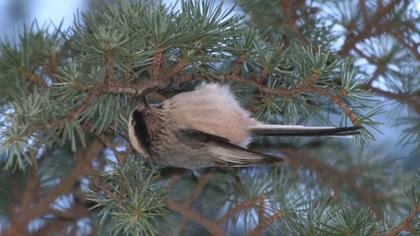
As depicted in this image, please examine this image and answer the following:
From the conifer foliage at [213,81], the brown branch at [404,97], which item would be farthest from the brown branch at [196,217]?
the brown branch at [404,97]

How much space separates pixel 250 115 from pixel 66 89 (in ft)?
1.05

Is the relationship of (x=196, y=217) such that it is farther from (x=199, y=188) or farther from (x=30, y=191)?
(x=30, y=191)

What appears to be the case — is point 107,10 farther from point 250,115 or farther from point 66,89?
point 250,115

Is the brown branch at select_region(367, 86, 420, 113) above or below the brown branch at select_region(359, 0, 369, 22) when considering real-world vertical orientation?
below

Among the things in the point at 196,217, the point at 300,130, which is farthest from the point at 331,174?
the point at 196,217

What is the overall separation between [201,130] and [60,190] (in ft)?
0.82

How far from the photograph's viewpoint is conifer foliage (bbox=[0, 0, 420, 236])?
0.83 m

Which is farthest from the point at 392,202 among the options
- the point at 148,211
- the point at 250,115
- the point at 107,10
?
the point at 107,10

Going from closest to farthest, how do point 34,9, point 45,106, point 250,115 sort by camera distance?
point 45,106 → point 250,115 → point 34,9

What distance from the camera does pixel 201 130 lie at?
111cm

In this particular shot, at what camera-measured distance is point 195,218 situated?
0.99 m

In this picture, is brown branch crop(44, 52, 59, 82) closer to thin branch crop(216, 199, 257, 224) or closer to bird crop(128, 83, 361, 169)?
bird crop(128, 83, 361, 169)

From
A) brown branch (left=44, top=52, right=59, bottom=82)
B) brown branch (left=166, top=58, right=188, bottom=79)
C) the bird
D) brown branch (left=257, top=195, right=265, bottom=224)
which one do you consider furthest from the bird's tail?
brown branch (left=44, top=52, right=59, bottom=82)

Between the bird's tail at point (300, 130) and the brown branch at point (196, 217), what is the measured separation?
0.58ft
